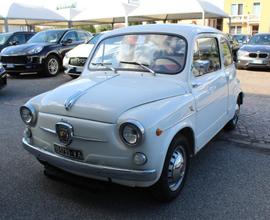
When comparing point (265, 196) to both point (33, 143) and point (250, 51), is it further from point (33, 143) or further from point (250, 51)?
point (250, 51)

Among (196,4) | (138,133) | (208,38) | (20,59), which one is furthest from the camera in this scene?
(196,4)

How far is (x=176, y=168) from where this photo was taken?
11.7 feet

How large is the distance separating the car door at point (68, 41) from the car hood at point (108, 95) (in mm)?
9250

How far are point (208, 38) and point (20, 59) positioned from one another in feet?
28.5

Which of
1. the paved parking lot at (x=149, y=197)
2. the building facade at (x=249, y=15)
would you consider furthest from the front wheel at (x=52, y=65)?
the building facade at (x=249, y=15)

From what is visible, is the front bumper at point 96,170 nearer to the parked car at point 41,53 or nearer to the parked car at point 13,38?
the parked car at point 41,53

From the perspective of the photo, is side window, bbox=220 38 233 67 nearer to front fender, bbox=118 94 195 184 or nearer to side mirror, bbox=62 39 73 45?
front fender, bbox=118 94 195 184

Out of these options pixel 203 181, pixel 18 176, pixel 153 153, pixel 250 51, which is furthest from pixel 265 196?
pixel 250 51

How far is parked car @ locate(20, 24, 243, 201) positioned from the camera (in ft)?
10.3

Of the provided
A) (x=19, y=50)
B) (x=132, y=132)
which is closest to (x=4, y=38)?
(x=19, y=50)

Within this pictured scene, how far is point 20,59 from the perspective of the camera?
11.9 meters

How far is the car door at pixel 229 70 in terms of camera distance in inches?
205

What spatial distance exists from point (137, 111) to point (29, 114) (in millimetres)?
1246

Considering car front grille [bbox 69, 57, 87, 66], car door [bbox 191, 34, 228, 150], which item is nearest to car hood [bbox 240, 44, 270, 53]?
car front grille [bbox 69, 57, 87, 66]
